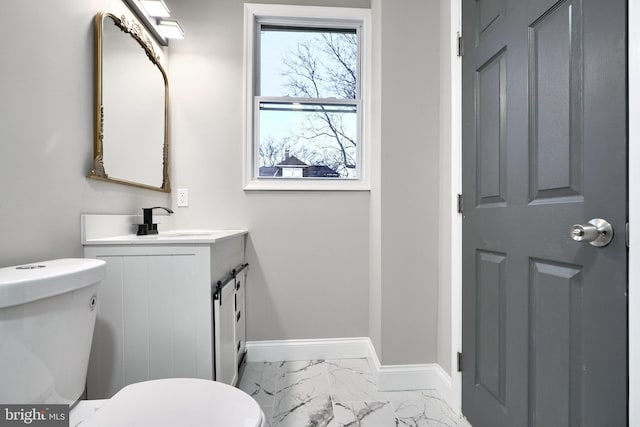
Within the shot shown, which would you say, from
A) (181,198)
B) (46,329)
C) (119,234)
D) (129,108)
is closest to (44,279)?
(46,329)

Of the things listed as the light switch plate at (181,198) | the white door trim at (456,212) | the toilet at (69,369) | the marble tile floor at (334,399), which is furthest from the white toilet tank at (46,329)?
the white door trim at (456,212)

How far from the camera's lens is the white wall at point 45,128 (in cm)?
90

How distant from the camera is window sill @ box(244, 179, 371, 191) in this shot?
1.95 meters

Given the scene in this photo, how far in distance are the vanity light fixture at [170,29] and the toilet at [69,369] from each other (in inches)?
61.6

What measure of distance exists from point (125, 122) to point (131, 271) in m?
0.79

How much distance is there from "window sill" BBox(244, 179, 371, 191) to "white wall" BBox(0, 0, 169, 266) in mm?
880

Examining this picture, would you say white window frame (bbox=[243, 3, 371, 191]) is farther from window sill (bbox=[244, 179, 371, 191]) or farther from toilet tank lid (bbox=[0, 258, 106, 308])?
toilet tank lid (bbox=[0, 258, 106, 308])

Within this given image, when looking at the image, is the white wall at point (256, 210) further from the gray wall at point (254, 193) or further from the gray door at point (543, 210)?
the gray door at point (543, 210)

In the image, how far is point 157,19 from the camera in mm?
1765

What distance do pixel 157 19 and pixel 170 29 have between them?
105mm

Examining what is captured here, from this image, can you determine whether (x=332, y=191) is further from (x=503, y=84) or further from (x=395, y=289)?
(x=503, y=84)

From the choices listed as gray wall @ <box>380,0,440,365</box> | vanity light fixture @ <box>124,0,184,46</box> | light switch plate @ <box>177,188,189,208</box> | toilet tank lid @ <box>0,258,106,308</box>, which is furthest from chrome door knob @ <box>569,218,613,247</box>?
vanity light fixture @ <box>124,0,184,46</box>

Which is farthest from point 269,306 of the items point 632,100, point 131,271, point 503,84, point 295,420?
point 632,100

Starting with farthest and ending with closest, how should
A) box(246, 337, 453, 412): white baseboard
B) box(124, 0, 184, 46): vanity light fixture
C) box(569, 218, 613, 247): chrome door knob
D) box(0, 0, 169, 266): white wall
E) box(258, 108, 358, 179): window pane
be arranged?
box(258, 108, 358, 179): window pane → box(246, 337, 453, 412): white baseboard → box(124, 0, 184, 46): vanity light fixture → box(0, 0, 169, 266): white wall → box(569, 218, 613, 247): chrome door knob
